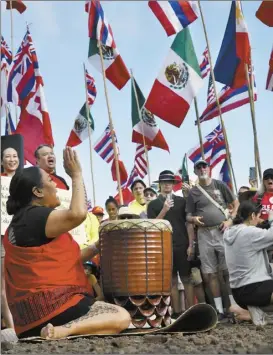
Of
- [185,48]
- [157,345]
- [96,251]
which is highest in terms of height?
[185,48]

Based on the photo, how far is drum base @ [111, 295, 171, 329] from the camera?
17.5ft

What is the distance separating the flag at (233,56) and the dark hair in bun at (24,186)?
692 cm

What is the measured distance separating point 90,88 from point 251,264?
12908mm

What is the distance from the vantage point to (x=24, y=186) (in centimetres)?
449

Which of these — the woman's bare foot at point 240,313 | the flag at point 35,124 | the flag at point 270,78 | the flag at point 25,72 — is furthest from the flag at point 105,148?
the woman's bare foot at point 240,313

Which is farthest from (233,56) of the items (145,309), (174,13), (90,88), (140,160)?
(90,88)

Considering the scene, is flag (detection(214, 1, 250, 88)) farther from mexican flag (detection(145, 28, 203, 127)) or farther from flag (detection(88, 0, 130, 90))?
flag (detection(88, 0, 130, 90))

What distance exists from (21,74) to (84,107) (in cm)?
554

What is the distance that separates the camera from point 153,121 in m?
14.4

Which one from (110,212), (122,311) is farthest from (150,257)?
(110,212)

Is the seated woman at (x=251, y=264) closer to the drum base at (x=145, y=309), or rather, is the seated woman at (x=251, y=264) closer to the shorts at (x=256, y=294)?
the shorts at (x=256, y=294)

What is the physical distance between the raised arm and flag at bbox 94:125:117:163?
13.6m

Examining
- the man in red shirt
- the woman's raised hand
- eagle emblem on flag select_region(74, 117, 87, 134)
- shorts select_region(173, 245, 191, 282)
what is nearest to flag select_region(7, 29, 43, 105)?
eagle emblem on flag select_region(74, 117, 87, 134)

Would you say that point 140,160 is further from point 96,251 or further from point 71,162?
point 71,162
